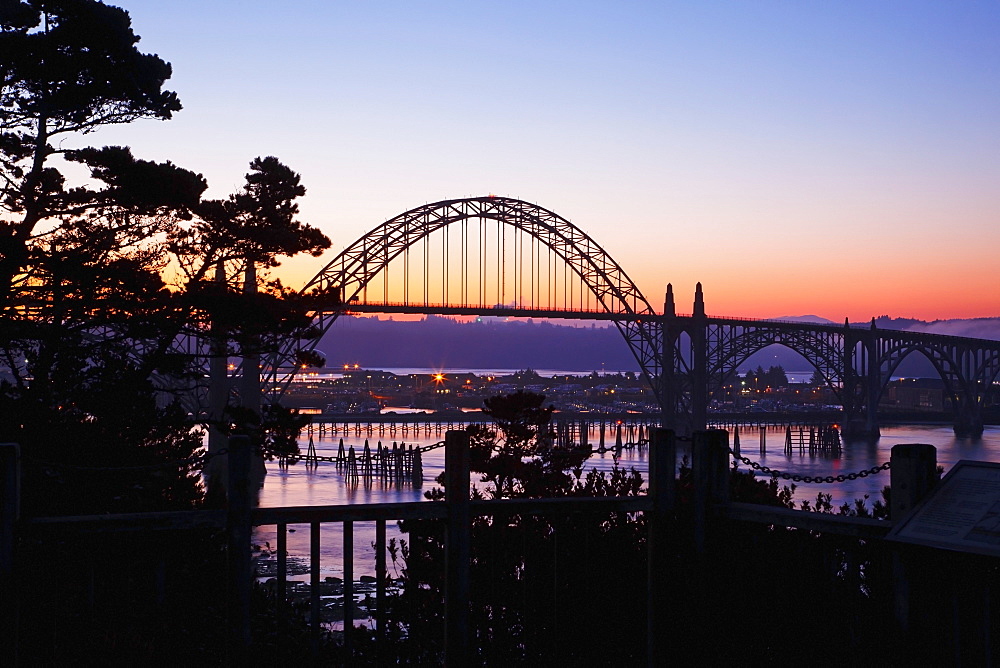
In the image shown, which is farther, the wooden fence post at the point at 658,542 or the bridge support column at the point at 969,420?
the bridge support column at the point at 969,420

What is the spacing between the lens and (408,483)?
6488 centimetres

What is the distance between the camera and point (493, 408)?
33219 millimetres

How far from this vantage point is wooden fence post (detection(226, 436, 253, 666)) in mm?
5680

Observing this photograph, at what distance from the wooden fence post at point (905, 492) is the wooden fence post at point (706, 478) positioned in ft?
3.85

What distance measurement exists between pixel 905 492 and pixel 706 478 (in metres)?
1.34

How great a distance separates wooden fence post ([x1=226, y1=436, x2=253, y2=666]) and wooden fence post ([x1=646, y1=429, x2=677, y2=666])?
97.4 inches

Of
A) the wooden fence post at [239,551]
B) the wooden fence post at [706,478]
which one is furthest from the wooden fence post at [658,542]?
the wooden fence post at [239,551]

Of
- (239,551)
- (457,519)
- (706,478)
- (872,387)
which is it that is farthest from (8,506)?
(872,387)

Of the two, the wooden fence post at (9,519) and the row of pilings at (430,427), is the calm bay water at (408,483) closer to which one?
the row of pilings at (430,427)

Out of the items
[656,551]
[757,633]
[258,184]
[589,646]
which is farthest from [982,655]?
[258,184]

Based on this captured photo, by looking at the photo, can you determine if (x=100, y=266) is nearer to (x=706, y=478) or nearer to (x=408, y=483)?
(x=706, y=478)

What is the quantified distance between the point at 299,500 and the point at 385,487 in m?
9.84

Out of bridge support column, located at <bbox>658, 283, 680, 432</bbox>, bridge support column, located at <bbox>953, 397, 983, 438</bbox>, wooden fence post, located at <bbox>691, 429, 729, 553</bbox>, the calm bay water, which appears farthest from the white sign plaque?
bridge support column, located at <bbox>953, 397, 983, 438</bbox>

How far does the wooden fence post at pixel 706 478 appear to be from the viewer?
6445 millimetres
